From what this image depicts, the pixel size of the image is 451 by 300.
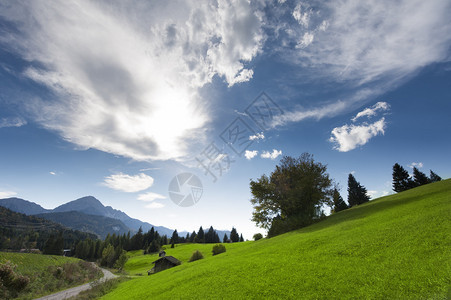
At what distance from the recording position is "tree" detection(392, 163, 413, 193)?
55053 millimetres

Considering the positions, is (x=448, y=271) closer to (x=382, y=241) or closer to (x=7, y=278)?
(x=382, y=241)

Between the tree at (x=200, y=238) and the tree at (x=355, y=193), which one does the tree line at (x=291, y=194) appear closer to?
the tree at (x=355, y=193)

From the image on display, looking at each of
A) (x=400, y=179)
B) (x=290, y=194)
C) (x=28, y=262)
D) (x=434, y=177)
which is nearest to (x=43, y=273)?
(x=28, y=262)

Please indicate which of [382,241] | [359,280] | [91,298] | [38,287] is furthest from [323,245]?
[38,287]

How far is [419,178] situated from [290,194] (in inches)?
2192

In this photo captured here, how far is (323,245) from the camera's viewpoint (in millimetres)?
11375

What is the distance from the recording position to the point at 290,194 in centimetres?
3016

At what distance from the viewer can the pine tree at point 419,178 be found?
55.5 metres

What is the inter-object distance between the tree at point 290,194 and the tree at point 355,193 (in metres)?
43.8

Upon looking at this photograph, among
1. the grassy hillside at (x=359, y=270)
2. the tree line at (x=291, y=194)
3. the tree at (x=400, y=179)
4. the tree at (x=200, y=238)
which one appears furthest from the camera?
the tree at (x=200, y=238)

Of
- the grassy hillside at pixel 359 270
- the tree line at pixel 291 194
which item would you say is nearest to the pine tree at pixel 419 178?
the tree line at pixel 291 194

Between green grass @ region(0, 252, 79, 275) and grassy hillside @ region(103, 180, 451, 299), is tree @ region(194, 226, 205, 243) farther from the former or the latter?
grassy hillside @ region(103, 180, 451, 299)

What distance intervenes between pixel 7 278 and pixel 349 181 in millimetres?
89552

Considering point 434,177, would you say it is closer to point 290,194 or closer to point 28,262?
point 290,194
